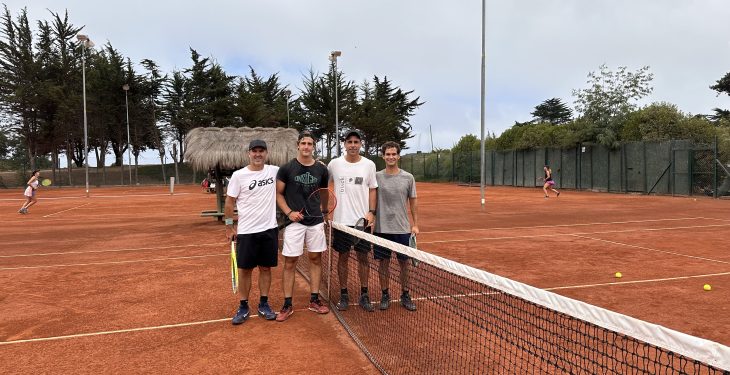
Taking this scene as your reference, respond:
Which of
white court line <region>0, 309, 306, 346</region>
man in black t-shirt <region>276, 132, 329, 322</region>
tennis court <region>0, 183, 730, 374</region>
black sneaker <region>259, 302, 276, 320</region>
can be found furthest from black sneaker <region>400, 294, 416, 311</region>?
white court line <region>0, 309, 306, 346</region>

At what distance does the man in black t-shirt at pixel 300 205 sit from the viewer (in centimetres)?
483

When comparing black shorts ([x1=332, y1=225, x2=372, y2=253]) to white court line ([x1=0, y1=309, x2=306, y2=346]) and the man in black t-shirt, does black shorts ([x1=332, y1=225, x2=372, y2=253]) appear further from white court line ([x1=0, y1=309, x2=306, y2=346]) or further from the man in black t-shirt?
white court line ([x1=0, y1=309, x2=306, y2=346])

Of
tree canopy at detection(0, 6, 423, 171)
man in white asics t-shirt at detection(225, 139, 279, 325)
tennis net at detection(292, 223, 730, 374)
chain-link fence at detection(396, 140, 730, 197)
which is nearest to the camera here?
tennis net at detection(292, 223, 730, 374)

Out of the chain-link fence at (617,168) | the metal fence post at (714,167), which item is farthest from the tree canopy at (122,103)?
the metal fence post at (714,167)

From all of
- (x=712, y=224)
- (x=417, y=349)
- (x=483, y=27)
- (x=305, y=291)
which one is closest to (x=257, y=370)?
(x=417, y=349)

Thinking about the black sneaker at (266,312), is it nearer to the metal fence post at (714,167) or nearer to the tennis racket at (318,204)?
the tennis racket at (318,204)

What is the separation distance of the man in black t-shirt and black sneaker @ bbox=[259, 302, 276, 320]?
0.24 ft

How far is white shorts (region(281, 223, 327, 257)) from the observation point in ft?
15.8

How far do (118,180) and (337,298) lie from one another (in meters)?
53.6

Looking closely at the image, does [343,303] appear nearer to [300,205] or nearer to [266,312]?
[266,312]

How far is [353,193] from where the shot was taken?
16.7 ft

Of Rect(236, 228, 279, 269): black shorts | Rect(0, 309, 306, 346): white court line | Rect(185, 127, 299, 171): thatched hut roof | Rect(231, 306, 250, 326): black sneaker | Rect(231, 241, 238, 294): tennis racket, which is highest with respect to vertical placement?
Rect(185, 127, 299, 171): thatched hut roof

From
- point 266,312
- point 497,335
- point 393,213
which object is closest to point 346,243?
point 393,213

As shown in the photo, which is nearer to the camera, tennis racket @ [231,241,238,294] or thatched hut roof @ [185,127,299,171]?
tennis racket @ [231,241,238,294]
